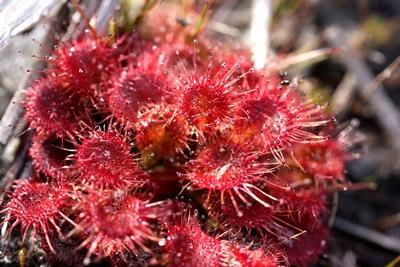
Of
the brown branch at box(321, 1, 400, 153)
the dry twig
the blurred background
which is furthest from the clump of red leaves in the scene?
the brown branch at box(321, 1, 400, 153)

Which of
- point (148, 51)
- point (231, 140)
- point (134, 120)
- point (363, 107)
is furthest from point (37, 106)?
point (363, 107)

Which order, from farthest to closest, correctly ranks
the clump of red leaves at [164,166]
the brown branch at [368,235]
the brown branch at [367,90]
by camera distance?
the brown branch at [367,90]
the brown branch at [368,235]
the clump of red leaves at [164,166]

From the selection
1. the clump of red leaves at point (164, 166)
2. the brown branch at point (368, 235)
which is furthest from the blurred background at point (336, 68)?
the clump of red leaves at point (164, 166)

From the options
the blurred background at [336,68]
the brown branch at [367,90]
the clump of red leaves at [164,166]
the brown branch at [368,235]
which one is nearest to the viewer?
the clump of red leaves at [164,166]

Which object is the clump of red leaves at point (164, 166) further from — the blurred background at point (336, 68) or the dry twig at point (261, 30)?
the dry twig at point (261, 30)

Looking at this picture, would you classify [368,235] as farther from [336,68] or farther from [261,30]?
[261,30]

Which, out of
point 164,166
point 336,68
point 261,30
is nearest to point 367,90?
point 336,68
